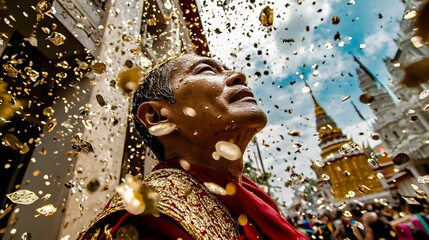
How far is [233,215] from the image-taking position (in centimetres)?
111

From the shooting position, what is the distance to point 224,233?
96 centimetres

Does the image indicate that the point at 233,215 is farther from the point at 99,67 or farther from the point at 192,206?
the point at 99,67

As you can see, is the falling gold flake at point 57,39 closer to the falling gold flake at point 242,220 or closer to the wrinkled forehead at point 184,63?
the wrinkled forehead at point 184,63

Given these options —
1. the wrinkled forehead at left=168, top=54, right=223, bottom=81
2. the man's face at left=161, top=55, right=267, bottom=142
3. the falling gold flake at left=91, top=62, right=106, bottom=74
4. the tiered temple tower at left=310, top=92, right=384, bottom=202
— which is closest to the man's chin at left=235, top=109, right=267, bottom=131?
the man's face at left=161, top=55, right=267, bottom=142

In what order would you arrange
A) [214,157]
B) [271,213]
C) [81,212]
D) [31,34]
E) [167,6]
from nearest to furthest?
1. [271,213]
2. [214,157]
3. [81,212]
4. [31,34]
5. [167,6]

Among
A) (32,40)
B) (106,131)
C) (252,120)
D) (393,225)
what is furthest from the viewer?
(393,225)

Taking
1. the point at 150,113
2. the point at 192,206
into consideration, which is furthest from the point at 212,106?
the point at 192,206

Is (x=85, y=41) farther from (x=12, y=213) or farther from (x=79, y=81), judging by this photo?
(x=12, y=213)

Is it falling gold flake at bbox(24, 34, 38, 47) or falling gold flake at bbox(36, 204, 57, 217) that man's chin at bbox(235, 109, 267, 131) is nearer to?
falling gold flake at bbox(36, 204, 57, 217)

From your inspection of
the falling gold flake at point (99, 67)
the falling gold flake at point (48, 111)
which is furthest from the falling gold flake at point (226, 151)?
the falling gold flake at point (48, 111)

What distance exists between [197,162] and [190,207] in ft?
1.33

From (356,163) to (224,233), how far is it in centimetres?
3255

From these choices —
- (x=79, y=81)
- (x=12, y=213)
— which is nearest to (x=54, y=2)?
(x=79, y=81)

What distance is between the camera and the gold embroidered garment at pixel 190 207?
0.91 m
